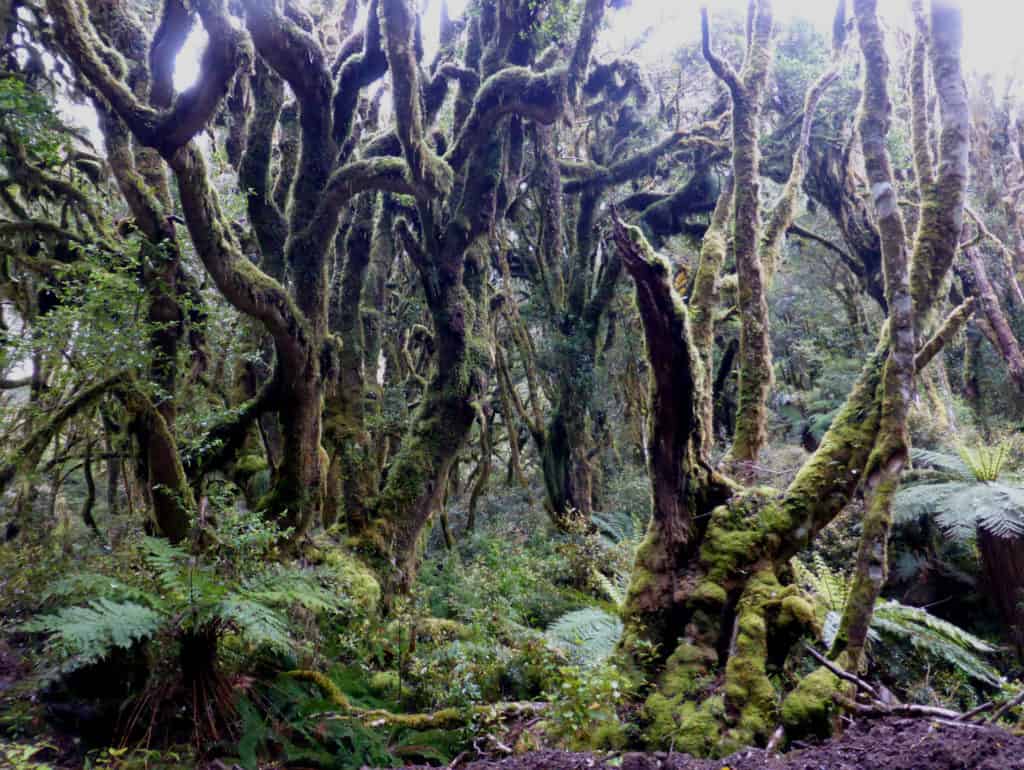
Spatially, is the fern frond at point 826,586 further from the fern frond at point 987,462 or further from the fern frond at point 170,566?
the fern frond at point 170,566

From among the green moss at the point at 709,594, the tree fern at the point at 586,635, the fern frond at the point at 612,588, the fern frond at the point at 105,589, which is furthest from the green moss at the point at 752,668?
the fern frond at the point at 105,589

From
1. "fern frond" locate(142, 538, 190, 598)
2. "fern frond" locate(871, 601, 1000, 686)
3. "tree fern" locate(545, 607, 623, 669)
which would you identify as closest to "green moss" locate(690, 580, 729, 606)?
"tree fern" locate(545, 607, 623, 669)

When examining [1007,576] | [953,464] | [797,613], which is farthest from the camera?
[953,464]

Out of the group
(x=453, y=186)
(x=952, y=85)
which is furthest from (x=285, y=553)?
(x=952, y=85)

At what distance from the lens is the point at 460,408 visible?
7.18m

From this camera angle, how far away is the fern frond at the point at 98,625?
3.05 m

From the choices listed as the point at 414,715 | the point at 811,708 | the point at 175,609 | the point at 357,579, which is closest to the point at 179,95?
the point at 175,609

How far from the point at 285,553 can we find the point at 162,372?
2.47 m

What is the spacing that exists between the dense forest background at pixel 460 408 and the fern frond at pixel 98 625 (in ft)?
0.11

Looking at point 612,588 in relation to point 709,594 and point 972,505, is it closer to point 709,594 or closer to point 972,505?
point 709,594

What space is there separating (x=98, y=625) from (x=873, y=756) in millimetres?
3645

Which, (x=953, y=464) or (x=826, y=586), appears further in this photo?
(x=953, y=464)

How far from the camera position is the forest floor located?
2162 millimetres

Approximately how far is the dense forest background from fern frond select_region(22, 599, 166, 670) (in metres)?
0.03
